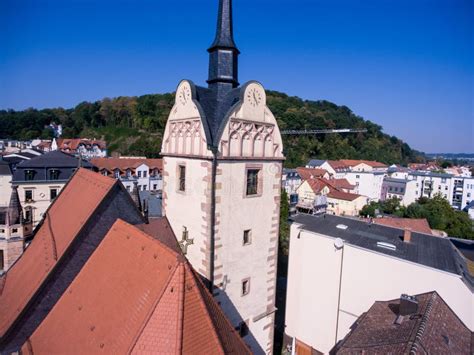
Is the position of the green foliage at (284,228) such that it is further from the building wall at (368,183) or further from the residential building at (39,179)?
the building wall at (368,183)

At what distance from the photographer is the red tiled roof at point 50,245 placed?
27.3 feet

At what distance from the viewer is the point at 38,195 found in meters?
29.5

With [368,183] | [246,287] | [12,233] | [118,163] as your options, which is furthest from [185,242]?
[368,183]

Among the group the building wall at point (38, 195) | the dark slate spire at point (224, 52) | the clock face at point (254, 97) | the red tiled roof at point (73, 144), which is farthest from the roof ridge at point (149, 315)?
the red tiled roof at point (73, 144)

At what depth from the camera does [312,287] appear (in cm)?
1691

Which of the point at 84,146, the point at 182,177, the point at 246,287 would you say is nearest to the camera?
the point at 182,177

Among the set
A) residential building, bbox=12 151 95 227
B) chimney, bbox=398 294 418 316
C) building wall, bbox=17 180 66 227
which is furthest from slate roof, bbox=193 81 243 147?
residential building, bbox=12 151 95 227

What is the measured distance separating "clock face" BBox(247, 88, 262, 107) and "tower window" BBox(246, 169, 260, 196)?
232 cm

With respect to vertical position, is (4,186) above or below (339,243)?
above

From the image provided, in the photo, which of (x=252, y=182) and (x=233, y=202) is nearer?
(x=233, y=202)

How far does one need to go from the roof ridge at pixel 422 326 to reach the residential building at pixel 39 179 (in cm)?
3161

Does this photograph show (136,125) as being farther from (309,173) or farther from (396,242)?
(396,242)

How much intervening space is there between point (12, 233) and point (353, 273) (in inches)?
677

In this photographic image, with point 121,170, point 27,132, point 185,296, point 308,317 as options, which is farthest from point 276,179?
point 27,132
